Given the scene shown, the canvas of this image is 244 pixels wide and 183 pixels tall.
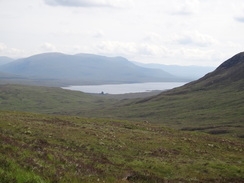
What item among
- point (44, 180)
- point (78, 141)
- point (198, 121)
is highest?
point (44, 180)

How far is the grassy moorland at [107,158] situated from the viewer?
1454cm

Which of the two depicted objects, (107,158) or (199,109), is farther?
(199,109)

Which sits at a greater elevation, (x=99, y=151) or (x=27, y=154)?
(x=27, y=154)

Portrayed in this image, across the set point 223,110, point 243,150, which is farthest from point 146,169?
point 223,110

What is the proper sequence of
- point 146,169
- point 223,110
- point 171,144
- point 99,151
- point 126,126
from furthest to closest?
point 223,110 < point 126,126 < point 171,144 < point 99,151 < point 146,169

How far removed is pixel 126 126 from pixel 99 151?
2513 centimetres

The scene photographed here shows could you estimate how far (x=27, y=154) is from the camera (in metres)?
18.4

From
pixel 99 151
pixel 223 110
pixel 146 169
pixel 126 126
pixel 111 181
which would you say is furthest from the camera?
pixel 223 110

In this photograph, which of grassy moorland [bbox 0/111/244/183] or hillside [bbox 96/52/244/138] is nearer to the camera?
grassy moorland [bbox 0/111/244/183]

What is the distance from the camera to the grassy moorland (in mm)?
14536

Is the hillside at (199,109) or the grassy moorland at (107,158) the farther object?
the hillside at (199,109)

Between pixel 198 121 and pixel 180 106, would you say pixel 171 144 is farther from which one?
pixel 180 106

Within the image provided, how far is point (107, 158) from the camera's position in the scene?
2531 centimetres

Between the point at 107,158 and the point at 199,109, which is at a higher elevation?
the point at 107,158
